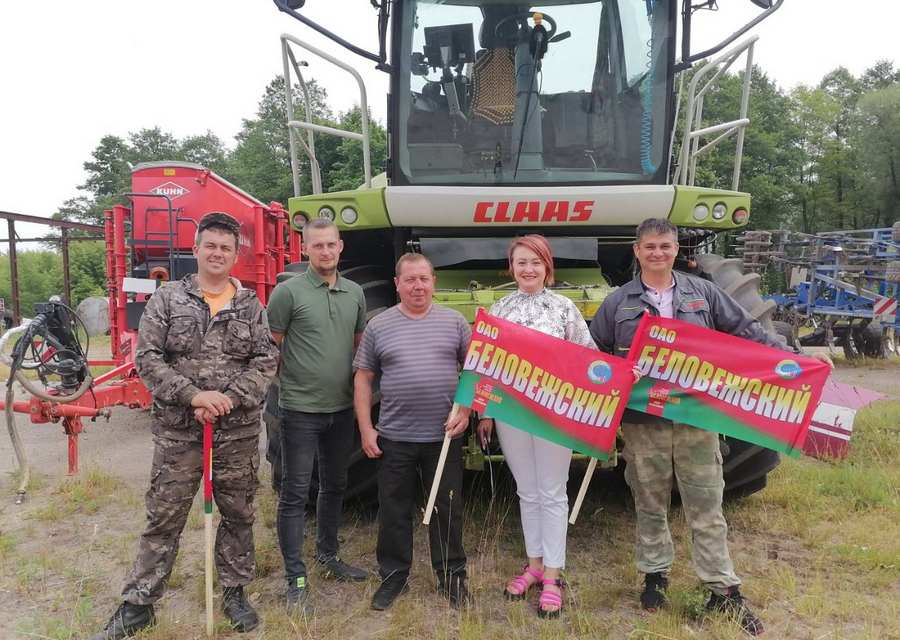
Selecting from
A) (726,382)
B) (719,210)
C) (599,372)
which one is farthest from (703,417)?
(719,210)

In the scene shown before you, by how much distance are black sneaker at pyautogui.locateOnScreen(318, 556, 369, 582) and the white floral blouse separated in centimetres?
143

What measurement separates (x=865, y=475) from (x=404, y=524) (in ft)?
11.1

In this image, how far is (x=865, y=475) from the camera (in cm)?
454

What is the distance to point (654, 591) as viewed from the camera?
9.74 feet

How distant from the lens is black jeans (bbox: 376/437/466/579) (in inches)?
117

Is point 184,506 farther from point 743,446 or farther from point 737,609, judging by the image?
point 743,446

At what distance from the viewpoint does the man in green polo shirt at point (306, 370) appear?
3.01 metres

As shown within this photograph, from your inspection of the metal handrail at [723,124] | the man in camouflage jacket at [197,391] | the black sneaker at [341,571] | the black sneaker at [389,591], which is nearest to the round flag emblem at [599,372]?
the black sneaker at [389,591]

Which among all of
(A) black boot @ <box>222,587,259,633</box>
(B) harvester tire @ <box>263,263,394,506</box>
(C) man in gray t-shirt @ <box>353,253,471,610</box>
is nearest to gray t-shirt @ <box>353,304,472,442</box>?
(C) man in gray t-shirt @ <box>353,253,471,610</box>

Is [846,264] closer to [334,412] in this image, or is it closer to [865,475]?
[865,475]

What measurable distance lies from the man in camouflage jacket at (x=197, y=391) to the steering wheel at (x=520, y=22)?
90.5 inches

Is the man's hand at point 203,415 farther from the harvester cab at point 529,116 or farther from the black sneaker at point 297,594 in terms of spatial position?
the harvester cab at point 529,116

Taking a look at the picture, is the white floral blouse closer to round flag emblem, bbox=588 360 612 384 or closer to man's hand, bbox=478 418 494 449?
round flag emblem, bbox=588 360 612 384

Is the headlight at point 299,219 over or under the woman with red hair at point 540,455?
over
